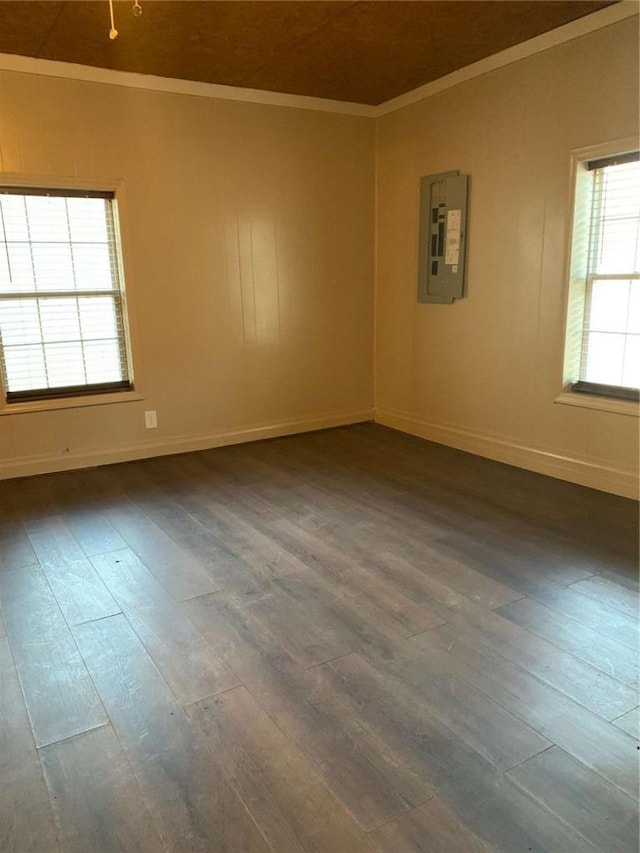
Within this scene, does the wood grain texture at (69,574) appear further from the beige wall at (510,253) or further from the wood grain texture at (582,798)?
the beige wall at (510,253)

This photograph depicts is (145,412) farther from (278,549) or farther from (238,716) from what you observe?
(238,716)

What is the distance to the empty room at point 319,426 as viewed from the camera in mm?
1708

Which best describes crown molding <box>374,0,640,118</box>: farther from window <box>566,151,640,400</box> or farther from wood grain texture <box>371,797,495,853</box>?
wood grain texture <box>371,797,495,853</box>

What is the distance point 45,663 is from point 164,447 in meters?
2.63

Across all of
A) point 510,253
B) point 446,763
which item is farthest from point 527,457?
point 446,763

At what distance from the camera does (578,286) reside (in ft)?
12.5

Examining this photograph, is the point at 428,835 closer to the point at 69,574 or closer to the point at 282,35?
the point at 69,574

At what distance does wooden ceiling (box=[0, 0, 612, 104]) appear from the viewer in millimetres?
3203

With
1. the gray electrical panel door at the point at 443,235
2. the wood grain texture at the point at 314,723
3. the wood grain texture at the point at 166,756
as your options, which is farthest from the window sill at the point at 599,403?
the wood grain texture at the point at 166,756

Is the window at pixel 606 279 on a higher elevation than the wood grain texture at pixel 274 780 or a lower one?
higher

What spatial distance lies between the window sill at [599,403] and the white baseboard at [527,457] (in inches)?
13.7

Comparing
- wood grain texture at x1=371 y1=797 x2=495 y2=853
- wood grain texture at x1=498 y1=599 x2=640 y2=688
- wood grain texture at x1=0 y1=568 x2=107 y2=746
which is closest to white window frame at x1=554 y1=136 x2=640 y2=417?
wood grain texture at x1=498 y1=599 x2=640 y2=688

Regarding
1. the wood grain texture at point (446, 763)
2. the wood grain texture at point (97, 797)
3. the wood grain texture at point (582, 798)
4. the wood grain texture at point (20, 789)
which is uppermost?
the wood grain texture at point (20, 789)

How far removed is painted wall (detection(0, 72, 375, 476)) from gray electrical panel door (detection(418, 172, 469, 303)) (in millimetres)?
711
